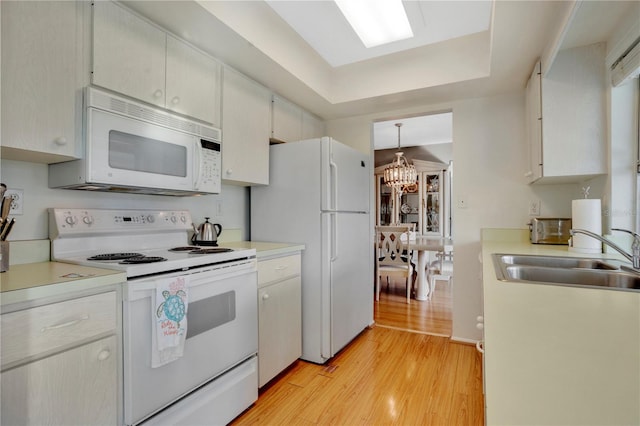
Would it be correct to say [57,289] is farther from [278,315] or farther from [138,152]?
[278,315]

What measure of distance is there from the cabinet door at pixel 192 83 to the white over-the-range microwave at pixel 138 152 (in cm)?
8

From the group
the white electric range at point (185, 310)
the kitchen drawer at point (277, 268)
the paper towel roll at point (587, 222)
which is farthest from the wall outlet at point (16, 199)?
the paper towel roll at point (587, 222)

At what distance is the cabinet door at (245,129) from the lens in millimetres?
2109

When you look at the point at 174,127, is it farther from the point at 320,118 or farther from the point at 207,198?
the point at 320,118

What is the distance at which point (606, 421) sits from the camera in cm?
42

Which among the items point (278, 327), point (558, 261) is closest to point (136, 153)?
point (278, 327)

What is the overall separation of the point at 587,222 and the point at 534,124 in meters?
0.75

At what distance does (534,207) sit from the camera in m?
2.52

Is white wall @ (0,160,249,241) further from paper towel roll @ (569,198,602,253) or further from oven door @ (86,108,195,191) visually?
paper towel roll @ (569,198,602,253)

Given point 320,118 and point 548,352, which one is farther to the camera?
point 320,118

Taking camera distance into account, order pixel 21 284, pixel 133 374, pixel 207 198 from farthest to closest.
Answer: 1. pixel 207 198
2. pixel 133 374
3. pixel 21 284

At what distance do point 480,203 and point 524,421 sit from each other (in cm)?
255

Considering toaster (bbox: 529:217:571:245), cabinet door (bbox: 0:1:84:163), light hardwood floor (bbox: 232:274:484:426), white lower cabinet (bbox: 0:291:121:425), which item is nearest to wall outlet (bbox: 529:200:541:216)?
toaster (bbox: 529:217:571:245)

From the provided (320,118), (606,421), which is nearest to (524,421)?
(606,421)
